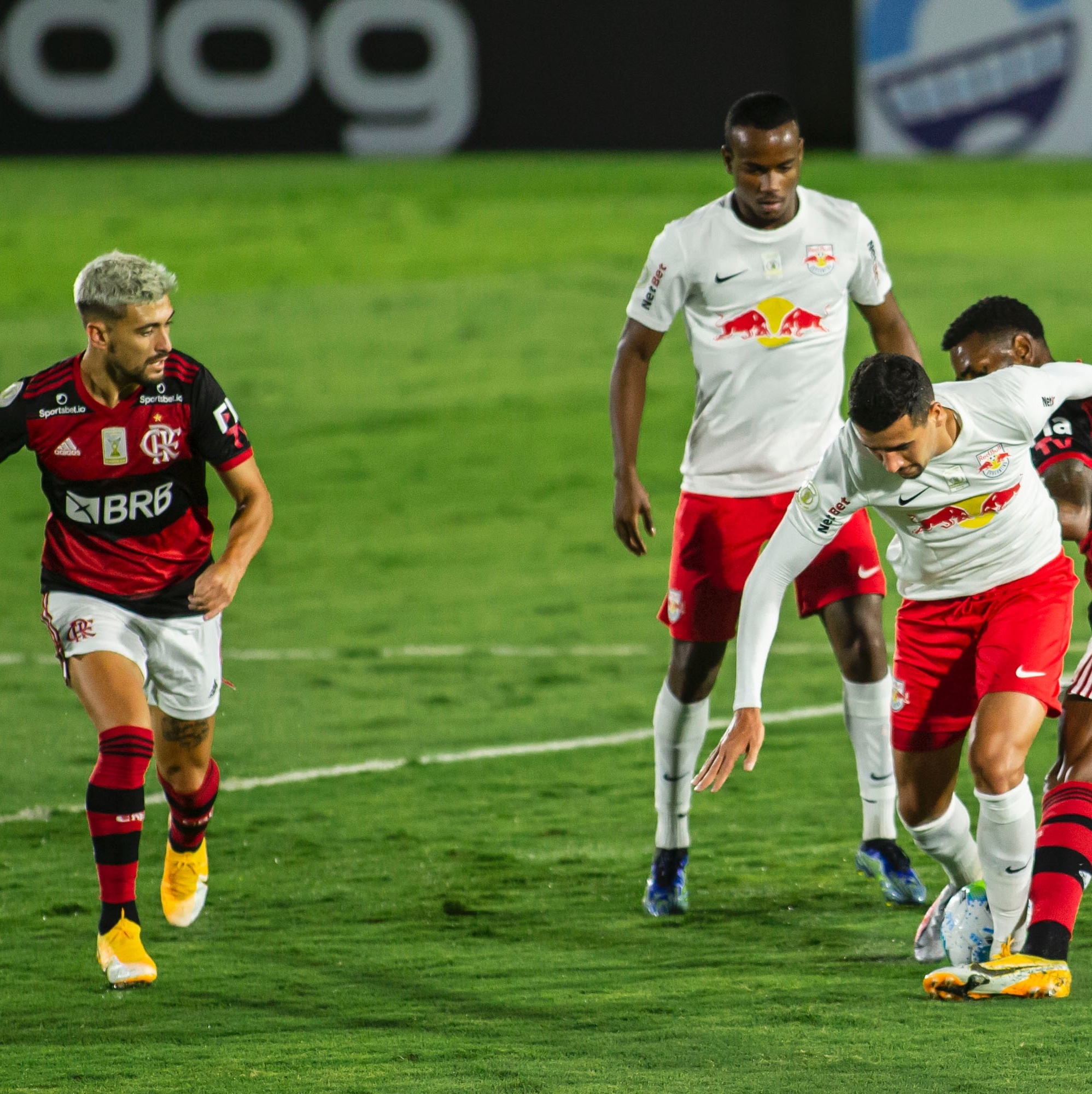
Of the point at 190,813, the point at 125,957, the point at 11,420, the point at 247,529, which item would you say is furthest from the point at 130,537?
the point at 125,957

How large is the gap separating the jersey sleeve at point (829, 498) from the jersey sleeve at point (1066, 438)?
1.90ft

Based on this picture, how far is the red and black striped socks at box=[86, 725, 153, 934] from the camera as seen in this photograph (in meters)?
5.65

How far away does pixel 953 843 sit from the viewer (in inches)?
220

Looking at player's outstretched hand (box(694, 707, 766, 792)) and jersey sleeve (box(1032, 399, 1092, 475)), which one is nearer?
player's outstretched hand (box(694, 707, 766, 792))

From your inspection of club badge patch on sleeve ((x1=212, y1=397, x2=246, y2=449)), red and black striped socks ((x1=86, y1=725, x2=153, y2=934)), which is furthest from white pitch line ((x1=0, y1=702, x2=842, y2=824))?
club badge patch on sleeve ((x1=212, y1=397, x2=246, y2=449))

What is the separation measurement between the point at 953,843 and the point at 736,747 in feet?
2.95

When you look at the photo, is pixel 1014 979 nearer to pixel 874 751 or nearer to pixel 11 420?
pixel 874 751

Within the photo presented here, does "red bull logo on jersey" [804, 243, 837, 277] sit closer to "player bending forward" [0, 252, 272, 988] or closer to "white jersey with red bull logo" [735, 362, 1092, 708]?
"white jersey with red bull logo" [735, 362, 1092, 708]

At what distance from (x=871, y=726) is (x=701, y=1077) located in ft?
6.41

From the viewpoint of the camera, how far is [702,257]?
6.45 m

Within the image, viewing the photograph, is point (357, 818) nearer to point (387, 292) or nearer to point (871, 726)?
point (871, 726)

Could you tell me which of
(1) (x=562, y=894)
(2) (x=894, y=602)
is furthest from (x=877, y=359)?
(2) (x=894, y=602)

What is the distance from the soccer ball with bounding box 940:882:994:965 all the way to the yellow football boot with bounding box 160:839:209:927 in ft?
7.35

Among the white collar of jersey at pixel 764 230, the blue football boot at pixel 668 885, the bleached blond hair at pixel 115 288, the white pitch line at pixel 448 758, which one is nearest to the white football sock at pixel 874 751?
the blue football boot at pixel 668 885
